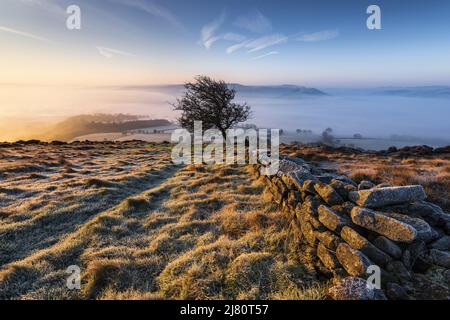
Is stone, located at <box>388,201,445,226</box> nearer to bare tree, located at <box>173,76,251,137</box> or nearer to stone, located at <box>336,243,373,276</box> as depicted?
stone, located at <box>336,243,373,276</box>

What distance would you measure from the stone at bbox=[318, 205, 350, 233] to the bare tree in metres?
27.0

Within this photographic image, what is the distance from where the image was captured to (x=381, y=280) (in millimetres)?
4516

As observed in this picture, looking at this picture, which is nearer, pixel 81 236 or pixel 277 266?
pixel 277 266

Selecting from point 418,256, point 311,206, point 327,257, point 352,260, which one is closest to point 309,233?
point 311,206

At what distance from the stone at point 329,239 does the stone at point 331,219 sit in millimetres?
161

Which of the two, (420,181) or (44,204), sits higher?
(420,181)

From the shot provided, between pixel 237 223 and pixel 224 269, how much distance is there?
2526mm

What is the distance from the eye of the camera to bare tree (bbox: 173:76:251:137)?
1259 inches

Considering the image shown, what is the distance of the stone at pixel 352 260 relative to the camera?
4578 millimetres

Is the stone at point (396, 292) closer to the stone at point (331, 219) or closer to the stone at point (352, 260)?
the stone at point (352, 260)

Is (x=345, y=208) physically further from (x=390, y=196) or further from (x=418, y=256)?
(x=418, y=256)

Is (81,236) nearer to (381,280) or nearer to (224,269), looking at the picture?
(224,269)
